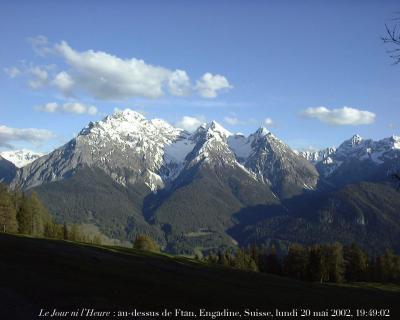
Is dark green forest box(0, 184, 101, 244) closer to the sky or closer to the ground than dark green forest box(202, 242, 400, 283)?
closer to the sky

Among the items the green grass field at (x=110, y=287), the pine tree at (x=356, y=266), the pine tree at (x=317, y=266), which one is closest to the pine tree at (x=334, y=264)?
the pine tree at (x=317, y=266)

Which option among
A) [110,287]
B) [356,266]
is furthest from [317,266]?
[110,287]

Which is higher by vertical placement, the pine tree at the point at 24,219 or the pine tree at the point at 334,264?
the pine tree at the point at 24,219

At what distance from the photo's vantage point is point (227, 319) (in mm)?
41969

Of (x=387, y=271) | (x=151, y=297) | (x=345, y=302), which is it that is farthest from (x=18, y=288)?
(x=387, y=271)

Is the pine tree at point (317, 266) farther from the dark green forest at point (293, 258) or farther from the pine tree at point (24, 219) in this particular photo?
the pine tree at point (24, 219)

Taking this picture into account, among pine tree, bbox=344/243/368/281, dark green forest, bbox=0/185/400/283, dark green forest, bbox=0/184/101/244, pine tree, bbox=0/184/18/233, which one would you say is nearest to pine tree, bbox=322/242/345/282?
dark green forest, bbox=0/185/400/283

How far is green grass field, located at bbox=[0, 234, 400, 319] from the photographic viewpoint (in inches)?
1552

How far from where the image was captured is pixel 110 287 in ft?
162

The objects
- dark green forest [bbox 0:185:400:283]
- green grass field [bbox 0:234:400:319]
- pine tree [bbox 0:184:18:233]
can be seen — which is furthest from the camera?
dark green forest [bbox 0:185:400:283]

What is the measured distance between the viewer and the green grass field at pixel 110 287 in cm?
3942

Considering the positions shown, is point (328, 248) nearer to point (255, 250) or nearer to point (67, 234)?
point (255, 250)

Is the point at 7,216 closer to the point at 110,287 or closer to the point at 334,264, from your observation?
the point at 110,287

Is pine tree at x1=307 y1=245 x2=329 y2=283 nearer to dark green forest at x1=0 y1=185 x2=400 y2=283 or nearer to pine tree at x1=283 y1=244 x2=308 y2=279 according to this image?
dark green forest at x1=0 y1=185 x2=400 y2=283
